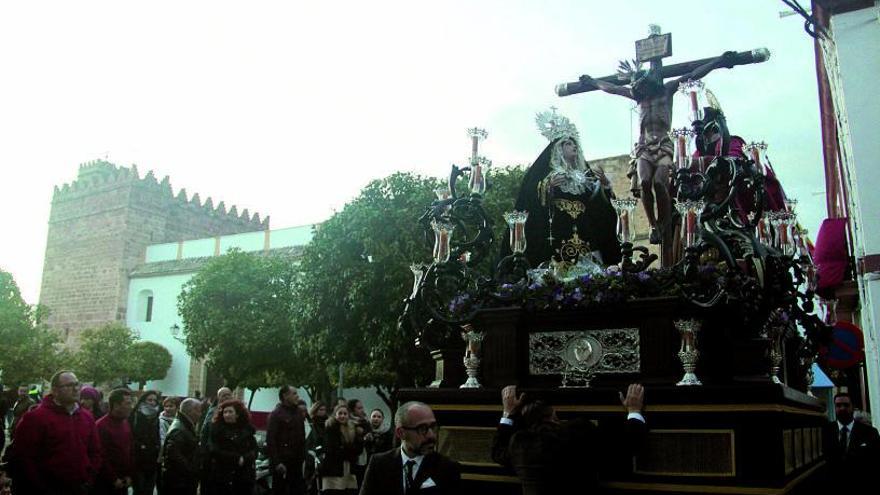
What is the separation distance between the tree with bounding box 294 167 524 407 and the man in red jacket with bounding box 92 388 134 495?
10.7m

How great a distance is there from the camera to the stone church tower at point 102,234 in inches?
1656

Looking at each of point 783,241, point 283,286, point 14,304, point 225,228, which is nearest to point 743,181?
point 783,241

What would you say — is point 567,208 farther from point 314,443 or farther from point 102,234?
point 102,234

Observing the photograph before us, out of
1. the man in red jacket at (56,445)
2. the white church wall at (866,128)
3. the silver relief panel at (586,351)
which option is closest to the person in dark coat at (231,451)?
the man in red jacket at (56,445)

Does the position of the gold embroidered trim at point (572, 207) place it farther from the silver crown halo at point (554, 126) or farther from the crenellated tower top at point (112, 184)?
the crenellated tower top at point (112, 184)

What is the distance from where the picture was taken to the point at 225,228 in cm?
4916

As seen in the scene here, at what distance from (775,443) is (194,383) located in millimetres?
35747

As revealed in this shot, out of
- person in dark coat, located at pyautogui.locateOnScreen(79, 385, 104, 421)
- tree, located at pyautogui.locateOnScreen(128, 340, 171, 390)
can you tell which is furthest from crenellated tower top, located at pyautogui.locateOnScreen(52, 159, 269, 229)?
person in dark coat, located at pyautogui.locateOnScreen(79, 385, 104, 421)

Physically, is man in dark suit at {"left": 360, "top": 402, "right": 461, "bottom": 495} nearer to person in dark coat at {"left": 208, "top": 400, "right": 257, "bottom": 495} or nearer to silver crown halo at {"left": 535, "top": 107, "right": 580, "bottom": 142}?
person in dark coat at {"left": 208, "top": 400, "right": 257, "bottom": 495}

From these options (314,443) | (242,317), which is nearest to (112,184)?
(242,317)

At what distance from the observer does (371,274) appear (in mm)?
20594

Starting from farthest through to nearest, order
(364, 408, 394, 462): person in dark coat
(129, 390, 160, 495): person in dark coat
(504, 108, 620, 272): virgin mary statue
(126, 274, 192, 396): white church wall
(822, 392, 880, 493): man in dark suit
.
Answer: (126, 274, 192, 396): white church wall, (364, 408, 394, 462): person in dark coat, (129, 390, 160, 495): person in dark coat, (504, 108, 620, 272): virgin mary statue, (822, 392, 880, 493): man in dark suit

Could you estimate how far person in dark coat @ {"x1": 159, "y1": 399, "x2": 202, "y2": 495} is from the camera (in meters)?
8.52

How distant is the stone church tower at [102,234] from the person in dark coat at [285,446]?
34.8 m
